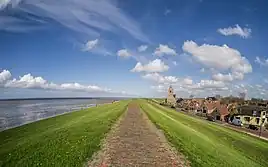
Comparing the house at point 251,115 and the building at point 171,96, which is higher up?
the building at point 171,96

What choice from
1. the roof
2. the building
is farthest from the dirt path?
the building

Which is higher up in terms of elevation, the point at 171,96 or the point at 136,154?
the point at 171,96

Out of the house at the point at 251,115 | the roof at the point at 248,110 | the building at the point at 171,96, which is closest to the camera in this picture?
the house at the point at 251,115

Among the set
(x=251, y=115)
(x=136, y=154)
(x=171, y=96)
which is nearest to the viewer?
(x=136, y=154)

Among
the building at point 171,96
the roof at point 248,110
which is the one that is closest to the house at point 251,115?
the roof at point 248,110

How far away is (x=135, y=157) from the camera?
57.2ft

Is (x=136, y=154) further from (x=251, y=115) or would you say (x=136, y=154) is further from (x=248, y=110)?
(x=248, y=110)

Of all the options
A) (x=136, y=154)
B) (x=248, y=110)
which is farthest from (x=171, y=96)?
(x=136, y=154)

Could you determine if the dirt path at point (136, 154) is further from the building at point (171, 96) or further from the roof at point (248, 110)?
the building at point (171, 96)

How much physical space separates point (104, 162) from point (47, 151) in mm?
5953

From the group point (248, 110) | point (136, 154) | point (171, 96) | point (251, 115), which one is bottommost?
point (251, 115)

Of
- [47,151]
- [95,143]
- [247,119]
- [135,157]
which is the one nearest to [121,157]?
[135,157]

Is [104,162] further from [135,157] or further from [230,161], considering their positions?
[230,161]

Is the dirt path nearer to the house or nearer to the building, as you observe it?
the house
